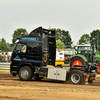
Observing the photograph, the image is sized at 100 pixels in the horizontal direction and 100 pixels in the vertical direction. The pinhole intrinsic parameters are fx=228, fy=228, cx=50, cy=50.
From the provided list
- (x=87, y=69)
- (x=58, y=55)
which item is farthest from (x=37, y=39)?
(x=58, y=55)

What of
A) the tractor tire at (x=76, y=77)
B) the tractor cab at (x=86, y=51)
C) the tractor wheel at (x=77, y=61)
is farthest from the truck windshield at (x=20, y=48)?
the tractor cab at (x=86, y=51)

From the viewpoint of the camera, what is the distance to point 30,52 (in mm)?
13898

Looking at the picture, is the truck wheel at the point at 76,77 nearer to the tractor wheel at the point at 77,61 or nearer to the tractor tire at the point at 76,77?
the tractor tire at the point at 76,77

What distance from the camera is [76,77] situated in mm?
12883

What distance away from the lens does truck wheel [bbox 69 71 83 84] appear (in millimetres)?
12602

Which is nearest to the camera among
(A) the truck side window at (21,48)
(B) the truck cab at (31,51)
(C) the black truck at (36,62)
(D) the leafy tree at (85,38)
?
(C) the black truck at (36,62)

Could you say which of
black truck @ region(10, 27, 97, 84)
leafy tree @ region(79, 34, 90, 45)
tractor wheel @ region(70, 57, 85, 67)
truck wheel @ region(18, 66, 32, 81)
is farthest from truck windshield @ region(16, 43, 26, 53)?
leafy tree @ region(79, 34, 90, 45)

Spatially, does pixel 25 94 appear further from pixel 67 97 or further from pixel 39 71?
pixel 39 71

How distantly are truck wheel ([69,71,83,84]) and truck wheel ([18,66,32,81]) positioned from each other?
2.58 meters

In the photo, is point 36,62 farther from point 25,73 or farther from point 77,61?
point 77,61

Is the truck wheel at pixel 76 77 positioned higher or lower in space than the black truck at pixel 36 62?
lower

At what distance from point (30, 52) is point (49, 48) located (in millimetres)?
1638

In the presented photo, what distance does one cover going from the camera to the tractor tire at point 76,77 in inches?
496

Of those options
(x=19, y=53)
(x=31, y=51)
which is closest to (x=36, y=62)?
(x=31, y=51)
